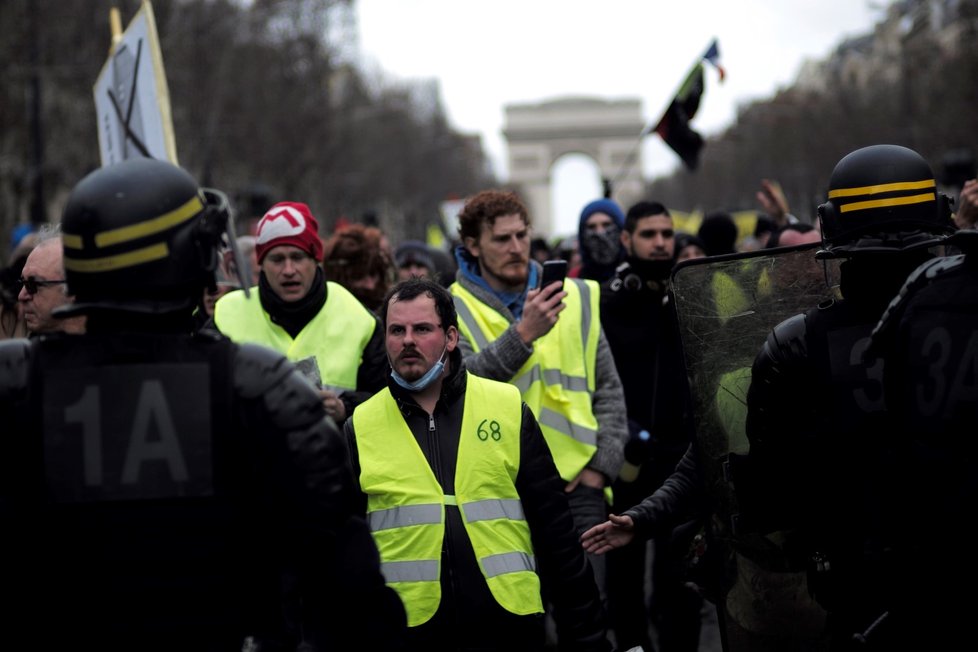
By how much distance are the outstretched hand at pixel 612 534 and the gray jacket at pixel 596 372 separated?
92 centimetres

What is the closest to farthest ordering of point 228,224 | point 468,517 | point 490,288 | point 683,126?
1. point 228,224
2. point 468,517
3. point 490,288
4. point 683,126

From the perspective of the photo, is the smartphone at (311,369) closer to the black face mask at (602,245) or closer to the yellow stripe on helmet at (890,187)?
the yellow stripe on helmet at (890,187)

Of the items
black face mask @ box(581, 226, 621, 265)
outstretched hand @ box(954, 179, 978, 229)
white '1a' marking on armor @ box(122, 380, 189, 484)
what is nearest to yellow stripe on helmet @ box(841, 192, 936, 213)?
white '1a' marking on armor @ box(122, 380, 189, 484)

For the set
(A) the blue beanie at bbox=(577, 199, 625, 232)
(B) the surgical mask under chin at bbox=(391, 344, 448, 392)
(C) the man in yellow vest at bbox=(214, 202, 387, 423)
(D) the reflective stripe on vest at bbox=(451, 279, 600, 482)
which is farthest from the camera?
(A) the blue beanie at bbox=(577, 199, 625, 232)

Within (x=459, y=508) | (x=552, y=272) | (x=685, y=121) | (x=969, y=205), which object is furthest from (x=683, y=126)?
(x=459, y=508)

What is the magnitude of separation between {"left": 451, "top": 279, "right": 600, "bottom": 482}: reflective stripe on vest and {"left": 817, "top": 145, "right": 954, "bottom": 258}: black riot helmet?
1929 mm

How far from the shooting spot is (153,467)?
255 centimetres

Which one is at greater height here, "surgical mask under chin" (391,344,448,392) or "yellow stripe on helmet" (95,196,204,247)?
"yellow stripe on helmet" (95,196,204,247)

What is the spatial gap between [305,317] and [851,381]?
7.75 feet

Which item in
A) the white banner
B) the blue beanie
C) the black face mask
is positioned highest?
the white banner

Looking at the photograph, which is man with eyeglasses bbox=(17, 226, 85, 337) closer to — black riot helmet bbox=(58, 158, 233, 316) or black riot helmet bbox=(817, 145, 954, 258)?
black riot helmet bbox=(58, 158, 233, 316)

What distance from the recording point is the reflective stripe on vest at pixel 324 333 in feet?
16.2

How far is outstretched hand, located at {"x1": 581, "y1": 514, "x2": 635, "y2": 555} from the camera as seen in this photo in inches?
161

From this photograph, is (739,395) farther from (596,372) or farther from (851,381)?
(596,372)
